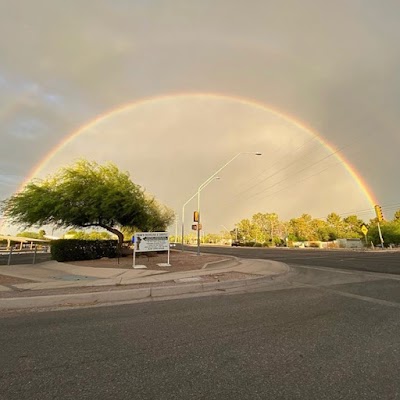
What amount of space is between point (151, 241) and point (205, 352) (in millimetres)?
12812

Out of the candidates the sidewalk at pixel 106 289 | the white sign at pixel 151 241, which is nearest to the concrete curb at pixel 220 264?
the white sign at pixel 151 241

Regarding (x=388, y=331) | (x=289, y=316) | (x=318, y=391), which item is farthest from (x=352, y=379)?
(x=289, y=316)

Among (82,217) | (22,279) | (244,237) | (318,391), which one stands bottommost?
(318,391)

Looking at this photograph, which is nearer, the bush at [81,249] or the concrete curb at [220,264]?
the concrete curb at [220,264]

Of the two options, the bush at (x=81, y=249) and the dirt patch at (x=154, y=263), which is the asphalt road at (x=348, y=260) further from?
the bush at (x=81, y=249)

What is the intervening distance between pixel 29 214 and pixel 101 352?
21421 mm

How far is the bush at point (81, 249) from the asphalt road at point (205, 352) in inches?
624

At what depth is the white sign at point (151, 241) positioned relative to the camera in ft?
54.2

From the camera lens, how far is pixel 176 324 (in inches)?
237

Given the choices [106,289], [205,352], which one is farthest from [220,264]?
[205,352]

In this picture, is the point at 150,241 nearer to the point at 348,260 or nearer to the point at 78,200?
the point at 78,200

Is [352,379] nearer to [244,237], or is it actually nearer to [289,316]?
[289,316]

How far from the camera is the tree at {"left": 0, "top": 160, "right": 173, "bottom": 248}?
2281 centimetres

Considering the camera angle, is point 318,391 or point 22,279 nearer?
point 318,391
